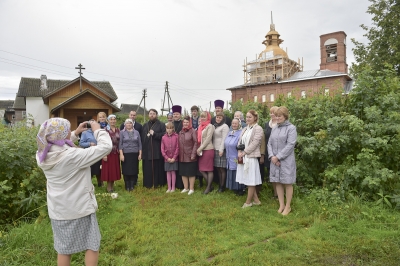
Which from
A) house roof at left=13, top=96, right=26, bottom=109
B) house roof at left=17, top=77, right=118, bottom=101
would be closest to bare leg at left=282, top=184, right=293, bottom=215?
house roof at left=17, top=77, right=118, bottom=101

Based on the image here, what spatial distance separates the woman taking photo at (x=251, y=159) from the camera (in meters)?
5.38

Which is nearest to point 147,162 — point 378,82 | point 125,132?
point 125,132

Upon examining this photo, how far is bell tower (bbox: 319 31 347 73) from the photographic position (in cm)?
3750

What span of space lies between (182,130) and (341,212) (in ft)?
12.0

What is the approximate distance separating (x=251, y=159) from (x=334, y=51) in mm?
39590

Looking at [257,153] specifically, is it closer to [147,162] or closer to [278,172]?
[278,172]

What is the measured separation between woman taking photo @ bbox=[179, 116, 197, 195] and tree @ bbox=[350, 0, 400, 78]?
14.2m

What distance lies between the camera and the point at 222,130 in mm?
6289

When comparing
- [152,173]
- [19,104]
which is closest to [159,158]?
[152,173]

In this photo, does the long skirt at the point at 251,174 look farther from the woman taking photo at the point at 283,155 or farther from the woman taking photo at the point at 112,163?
the woman taking photo at the point at 112,163

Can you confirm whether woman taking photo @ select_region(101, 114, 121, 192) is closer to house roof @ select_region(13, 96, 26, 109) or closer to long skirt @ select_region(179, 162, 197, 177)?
long skirt @ select_region(179, 162, 197, 177)

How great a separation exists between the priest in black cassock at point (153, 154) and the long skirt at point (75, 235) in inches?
172

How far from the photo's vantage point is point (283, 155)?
191 inches

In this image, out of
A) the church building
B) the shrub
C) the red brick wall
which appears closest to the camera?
the shrub
